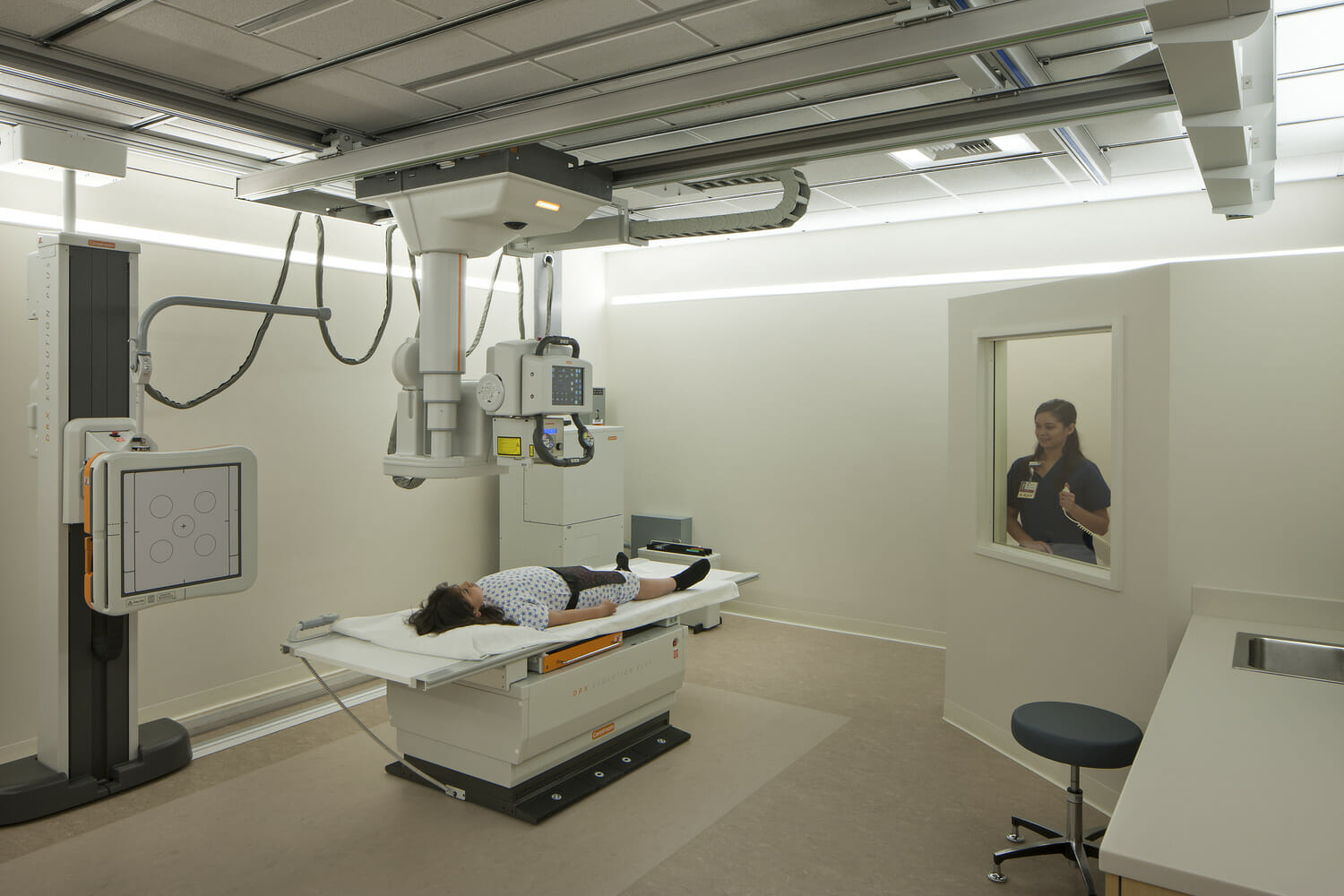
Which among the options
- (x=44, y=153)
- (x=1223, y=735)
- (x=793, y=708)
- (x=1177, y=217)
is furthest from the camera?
(x=1177, y=217)

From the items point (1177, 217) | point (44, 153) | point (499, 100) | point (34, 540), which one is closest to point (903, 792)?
point (499, 100)

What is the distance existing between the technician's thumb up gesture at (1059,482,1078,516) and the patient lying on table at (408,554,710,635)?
1661 mm

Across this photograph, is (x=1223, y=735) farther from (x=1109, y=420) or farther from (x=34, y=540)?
(x=34, y=540)

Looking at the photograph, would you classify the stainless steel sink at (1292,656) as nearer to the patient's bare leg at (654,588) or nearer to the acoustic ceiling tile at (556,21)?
the patient's bare leg at (654,588)

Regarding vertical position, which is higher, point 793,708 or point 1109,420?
point 1109,420

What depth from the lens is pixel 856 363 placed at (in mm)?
5820

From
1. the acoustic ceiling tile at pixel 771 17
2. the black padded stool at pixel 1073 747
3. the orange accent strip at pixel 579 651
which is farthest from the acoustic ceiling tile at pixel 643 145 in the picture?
the black padded stool at pixel 1073 747

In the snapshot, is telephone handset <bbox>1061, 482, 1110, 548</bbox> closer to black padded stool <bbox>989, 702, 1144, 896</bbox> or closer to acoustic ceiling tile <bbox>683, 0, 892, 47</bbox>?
black padded stool <bbox>989, 702, 1144, 896</bbox>

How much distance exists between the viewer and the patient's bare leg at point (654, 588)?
4312 mm

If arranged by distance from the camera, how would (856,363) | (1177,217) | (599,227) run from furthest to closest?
(856,363), (1177,217), (599,227)

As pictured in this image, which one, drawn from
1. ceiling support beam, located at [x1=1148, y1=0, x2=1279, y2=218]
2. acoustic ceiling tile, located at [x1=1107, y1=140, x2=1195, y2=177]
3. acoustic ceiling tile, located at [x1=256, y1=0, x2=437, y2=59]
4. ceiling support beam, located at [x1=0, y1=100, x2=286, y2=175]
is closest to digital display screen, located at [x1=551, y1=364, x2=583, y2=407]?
acoustic ceiling tile, located at [x1=256, y1=0, x2=437, y2=59]

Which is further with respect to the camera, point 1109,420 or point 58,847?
point 1109,420

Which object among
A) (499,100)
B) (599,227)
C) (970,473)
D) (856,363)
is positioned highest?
(499,100)

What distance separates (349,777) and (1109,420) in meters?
3.36
